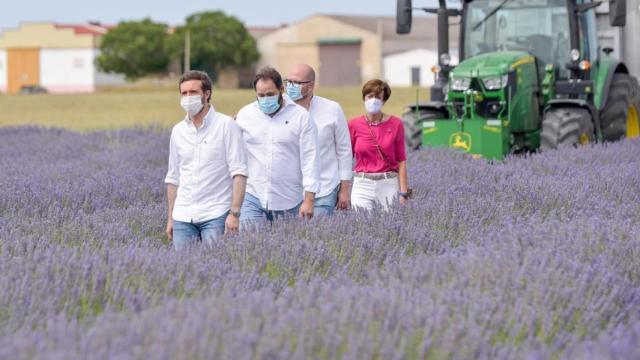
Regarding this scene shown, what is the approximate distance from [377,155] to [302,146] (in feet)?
3.87

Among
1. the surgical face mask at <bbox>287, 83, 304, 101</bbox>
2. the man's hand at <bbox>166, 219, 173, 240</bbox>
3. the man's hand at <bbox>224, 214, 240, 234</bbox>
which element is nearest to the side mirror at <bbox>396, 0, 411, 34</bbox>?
the surgical face mask at <bbox>287, 83, 304, 101</bbox>

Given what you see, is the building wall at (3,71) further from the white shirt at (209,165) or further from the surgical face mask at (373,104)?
the white shirt at (209,165)

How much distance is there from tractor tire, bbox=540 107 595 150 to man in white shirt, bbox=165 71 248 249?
21.7 ft

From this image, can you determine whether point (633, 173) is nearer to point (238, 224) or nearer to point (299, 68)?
point (299, 68)

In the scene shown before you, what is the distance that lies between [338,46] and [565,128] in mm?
67882

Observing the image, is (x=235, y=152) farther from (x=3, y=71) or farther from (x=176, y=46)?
(x=3, y=71)

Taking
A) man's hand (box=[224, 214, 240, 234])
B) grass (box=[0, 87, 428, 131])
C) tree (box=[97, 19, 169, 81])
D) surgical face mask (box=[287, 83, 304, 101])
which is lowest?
man's hand (box=[224, 214, 240, 234])

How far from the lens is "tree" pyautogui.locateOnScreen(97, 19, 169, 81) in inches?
3063

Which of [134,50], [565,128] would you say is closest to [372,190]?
[565,128]

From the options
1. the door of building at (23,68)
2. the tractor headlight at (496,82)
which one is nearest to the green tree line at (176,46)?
the door of building at (23,68)

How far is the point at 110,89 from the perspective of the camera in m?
77.2

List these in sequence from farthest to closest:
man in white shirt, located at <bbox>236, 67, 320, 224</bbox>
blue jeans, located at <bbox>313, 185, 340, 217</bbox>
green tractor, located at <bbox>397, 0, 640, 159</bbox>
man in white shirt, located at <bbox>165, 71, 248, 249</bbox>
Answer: green tractor, located at <bbox>397, 0, 640, 159</bbox>, blue jeans, located at <bbox>313, 185, 340, 217</bbox>, man in white shirt, located at <bbox>236, 67, 320, 224</bbox>, man in white shirt, located at <bbox>165, 71, 248, 249</bbox>

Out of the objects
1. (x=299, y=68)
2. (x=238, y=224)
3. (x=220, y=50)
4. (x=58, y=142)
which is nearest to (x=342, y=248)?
(x=238, y=224)

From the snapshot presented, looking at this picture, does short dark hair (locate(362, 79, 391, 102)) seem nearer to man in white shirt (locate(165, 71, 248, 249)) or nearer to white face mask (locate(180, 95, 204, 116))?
man in white shirt (locate(165, 71, 248, 249))
